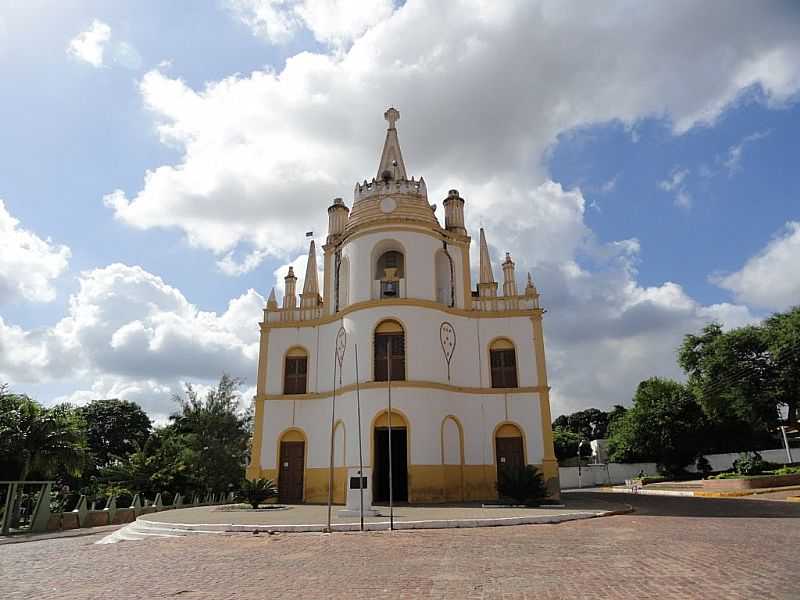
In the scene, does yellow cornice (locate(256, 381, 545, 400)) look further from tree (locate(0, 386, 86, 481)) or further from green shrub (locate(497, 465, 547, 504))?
tree (locate(0, 386, 86, 481))

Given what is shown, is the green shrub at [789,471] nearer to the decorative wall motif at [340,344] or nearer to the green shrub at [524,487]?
the green shrub at [524,487]

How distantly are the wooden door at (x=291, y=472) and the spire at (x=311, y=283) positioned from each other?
7011mm

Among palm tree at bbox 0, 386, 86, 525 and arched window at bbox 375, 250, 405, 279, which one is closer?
palm tree at bbox 0, 386, 86, 525

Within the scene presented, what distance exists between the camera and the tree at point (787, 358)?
3234 centimetres

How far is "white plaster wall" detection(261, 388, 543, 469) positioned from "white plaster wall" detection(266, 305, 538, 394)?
74 cm

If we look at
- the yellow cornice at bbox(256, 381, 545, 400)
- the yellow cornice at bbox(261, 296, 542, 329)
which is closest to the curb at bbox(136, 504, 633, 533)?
the yellow cornice at bbox(256, 381, 545, 400)

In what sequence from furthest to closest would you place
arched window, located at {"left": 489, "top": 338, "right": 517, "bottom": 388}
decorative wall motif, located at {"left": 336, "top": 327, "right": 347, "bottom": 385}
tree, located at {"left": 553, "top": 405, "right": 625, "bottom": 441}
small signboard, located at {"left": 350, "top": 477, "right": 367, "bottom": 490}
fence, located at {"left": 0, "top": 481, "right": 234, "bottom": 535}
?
tree, located at {"left": 553, "top": 405, "right": 625, "bottom": 441}
arched window, located at {"left": 489, "top": 338, "right": 517, "bottom": 388}
decorative wall motif, located at {"left": 336, "top": 327, "right": 347, "bottom": 385}
fence, located at {"left": 0, "top": 481, "right": 234, "bottom": 535}
small signboard, located at {"left": 350, "top": 477, "right": 367, "bottom": 490}

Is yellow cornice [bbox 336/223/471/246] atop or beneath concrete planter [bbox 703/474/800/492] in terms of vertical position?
atop

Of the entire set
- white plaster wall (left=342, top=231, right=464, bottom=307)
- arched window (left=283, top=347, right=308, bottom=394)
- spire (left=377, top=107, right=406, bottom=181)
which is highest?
spire (left=377, top=107, right=406, bottom=181)

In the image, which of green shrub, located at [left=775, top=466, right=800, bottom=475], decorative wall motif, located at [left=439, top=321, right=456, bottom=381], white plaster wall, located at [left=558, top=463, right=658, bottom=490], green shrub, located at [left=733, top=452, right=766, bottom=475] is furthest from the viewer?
white plaster wall, located at [left=558, top=463, right=658, bottom=490]

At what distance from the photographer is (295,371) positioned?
86.3 ft

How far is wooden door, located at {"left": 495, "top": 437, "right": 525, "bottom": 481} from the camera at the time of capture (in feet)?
78.2

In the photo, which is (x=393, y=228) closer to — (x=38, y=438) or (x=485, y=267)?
(x=485, y=267)

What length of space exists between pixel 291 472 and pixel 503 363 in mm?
10546
